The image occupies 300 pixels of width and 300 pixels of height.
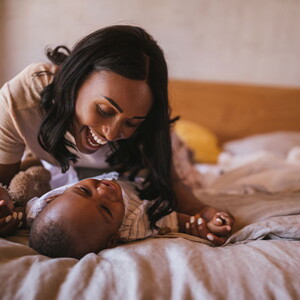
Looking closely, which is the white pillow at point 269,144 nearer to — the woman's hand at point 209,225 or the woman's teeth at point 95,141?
the woman's hand at point 209,225

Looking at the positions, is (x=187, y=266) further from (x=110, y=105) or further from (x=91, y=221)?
(x=110, y=105)

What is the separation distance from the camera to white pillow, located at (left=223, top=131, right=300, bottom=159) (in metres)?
2.30

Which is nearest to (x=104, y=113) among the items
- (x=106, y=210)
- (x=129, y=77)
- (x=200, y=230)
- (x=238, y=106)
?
(x=129, y=77)

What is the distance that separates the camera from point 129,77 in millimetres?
946

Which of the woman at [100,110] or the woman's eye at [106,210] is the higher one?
the woman at [100,110]

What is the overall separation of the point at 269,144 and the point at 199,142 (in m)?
0.46

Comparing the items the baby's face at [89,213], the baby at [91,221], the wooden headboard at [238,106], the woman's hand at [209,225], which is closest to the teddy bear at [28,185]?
the baby at [91,221]

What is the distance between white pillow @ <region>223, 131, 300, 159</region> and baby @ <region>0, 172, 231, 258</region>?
1.38 m

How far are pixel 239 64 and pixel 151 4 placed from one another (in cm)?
81

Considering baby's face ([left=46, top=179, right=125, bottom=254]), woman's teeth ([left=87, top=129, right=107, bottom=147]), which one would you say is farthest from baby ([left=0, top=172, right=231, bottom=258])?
woman's teeth ([left=87, top=129, right=107, bottom=147])

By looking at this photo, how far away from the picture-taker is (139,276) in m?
0.72

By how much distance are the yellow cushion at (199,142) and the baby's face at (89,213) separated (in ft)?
4.75

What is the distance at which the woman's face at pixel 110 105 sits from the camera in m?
0.94

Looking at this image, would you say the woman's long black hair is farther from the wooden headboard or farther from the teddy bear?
the wooden headboard
